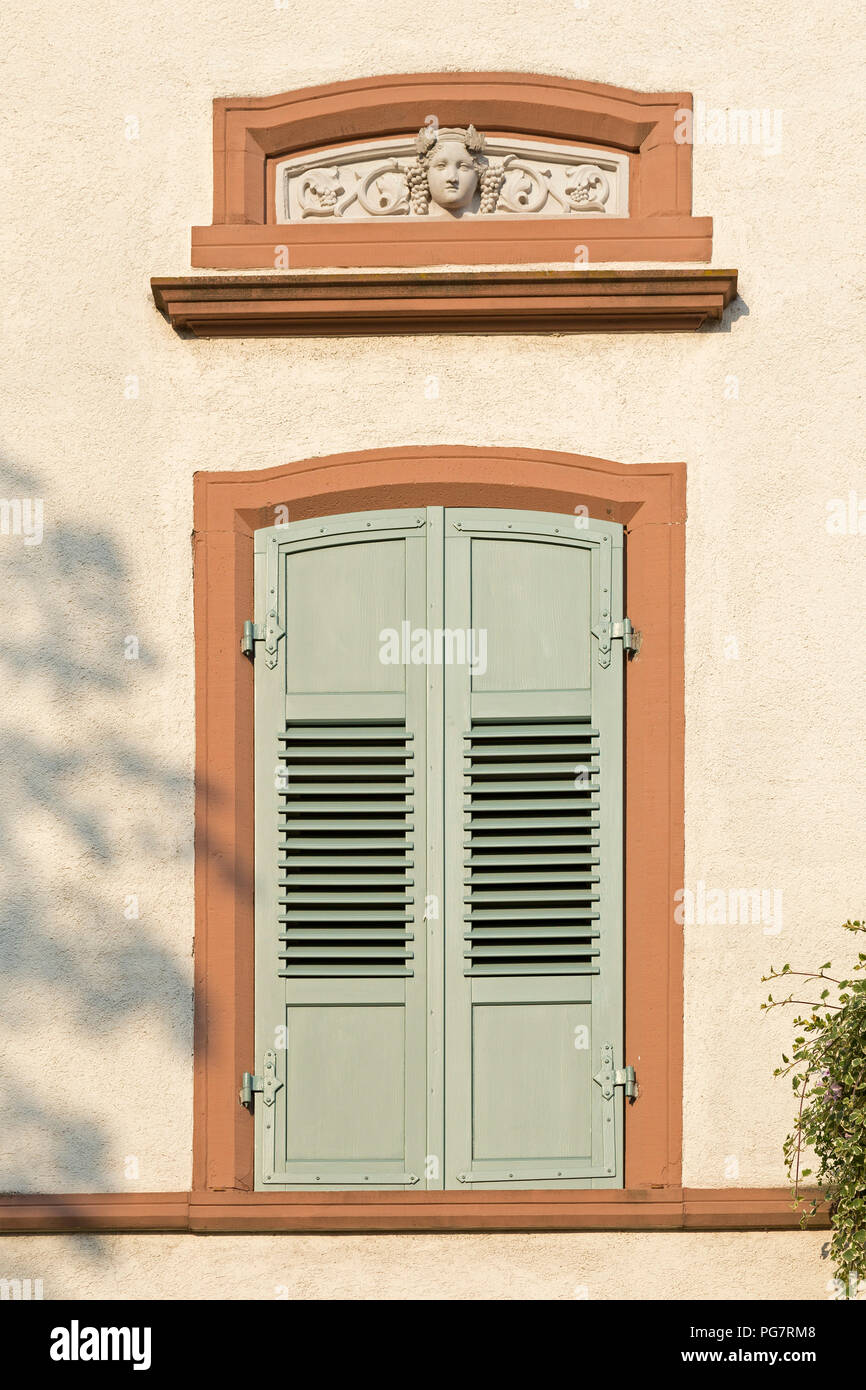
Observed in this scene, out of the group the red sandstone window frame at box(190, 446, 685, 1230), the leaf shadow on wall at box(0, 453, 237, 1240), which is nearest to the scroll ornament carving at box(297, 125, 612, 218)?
the red sandstone window frame at box(190, 446, 685, 1230)

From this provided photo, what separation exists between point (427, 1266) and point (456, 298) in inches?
117

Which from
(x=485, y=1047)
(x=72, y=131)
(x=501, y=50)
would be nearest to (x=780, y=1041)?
(x=485, y=1047)

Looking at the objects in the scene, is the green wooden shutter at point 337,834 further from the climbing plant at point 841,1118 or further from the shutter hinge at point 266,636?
the climbing plant at point 841,1118

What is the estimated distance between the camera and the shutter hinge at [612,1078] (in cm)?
437

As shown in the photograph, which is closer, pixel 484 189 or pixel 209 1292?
pixel 209 1292

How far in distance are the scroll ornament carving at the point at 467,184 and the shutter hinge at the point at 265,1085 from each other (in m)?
2.73

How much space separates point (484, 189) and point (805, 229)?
3.39ft

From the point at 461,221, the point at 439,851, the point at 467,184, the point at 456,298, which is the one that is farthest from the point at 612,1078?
the point at 467,184

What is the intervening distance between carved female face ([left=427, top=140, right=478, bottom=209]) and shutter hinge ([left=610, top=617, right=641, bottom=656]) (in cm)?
147

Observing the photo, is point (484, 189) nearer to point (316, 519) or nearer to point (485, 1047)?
point (316, 519)

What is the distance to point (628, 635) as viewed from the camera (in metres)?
4.45

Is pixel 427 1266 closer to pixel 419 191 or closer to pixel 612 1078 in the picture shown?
pixel 612 1078

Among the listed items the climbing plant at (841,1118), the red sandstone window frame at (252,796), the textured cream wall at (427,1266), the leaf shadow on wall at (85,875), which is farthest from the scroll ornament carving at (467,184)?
the textured cream wall at (427,1266)

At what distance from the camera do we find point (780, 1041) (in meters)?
4.39
